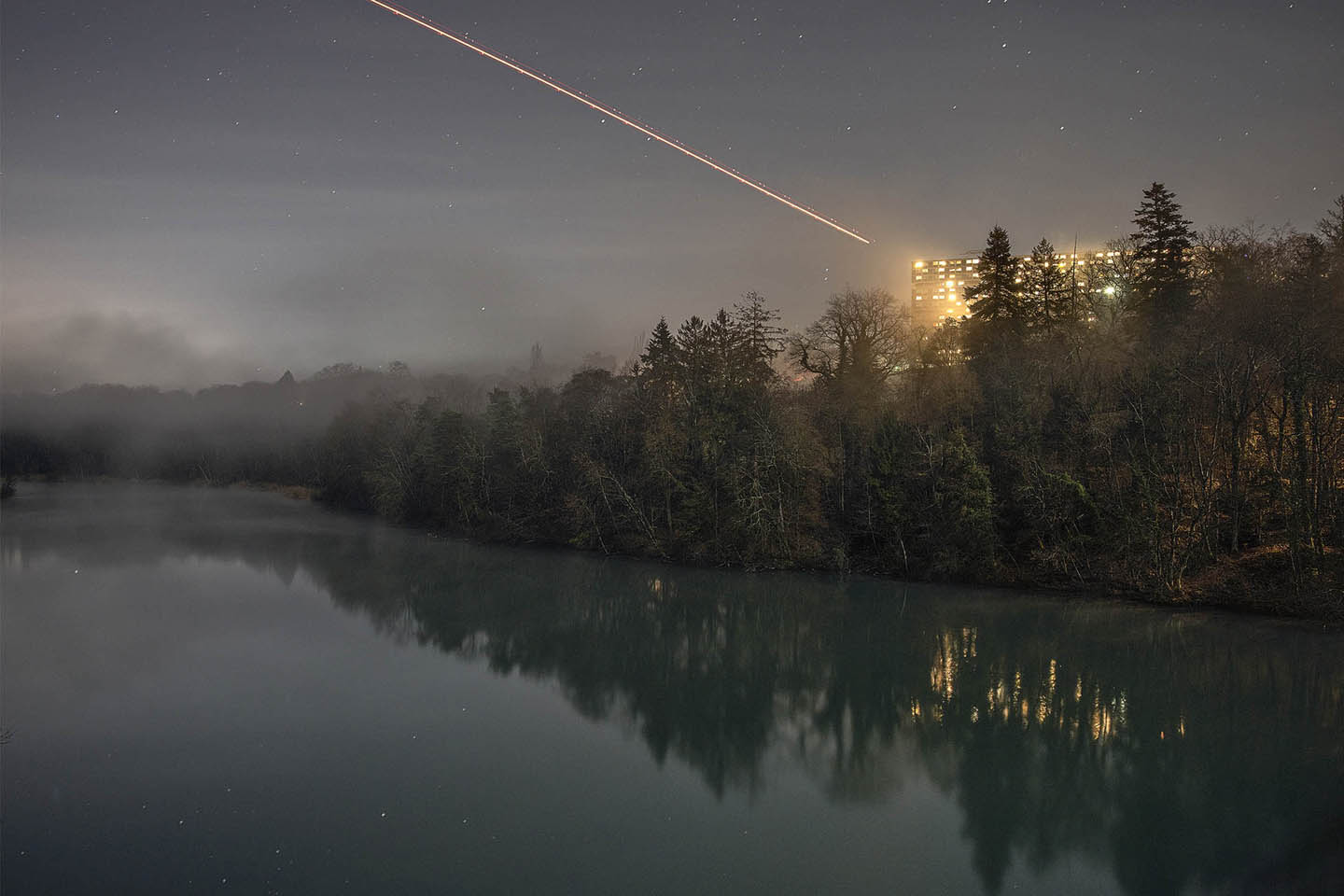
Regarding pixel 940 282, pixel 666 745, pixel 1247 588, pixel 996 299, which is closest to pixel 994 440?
pixel 1247 588

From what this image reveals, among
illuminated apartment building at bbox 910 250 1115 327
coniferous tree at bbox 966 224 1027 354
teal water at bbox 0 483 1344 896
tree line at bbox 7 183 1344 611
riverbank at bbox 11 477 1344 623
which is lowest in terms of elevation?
teal water at bbox 0 483 1344 896

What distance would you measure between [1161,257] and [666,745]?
Answer: 3562 cm

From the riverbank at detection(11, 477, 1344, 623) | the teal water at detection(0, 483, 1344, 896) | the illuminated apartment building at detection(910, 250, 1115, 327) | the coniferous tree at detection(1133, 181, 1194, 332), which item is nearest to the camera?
the teal water at detection(0, 483, 1344, 896)

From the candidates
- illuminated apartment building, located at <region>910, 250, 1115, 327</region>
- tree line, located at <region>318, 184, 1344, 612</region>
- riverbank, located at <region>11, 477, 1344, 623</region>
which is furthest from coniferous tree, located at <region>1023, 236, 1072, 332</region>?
illuminated apartment building, located at <region>910, 250, 1115, 327</region>

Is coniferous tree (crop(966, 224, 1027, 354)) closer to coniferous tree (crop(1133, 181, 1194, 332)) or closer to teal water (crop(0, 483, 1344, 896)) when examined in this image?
coniferous tree (crop(1133, 181, 1194, 332))

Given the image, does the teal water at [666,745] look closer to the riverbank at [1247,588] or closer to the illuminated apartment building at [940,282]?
the riverbank at [1247,588]

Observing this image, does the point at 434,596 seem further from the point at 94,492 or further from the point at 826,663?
the point at 94,492

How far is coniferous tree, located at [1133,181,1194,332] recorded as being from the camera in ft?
121

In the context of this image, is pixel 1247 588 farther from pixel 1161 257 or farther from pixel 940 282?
pixel 940 282

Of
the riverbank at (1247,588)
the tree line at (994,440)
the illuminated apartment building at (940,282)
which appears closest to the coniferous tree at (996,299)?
the tree line at (994,440)

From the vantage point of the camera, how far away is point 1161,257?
38.0 metres

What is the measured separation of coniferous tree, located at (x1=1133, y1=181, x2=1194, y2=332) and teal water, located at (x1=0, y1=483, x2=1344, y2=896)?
1777 centimetres

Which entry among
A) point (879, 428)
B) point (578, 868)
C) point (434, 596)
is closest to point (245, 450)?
point (434, 596)

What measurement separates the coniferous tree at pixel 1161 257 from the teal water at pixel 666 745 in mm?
17769
